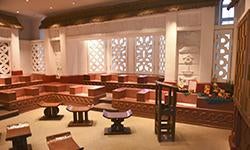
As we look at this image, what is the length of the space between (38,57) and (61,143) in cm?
682

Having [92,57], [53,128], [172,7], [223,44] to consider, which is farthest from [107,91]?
[223,44]

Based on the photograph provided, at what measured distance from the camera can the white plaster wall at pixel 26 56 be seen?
8.68 metres

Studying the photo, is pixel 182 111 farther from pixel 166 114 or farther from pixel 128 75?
pixel 128 75

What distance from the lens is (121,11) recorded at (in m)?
6.29

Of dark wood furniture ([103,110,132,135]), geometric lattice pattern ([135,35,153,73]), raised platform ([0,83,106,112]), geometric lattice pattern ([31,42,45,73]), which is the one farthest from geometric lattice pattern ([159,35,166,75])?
geometric lattice pattern ([31,42,45,73])

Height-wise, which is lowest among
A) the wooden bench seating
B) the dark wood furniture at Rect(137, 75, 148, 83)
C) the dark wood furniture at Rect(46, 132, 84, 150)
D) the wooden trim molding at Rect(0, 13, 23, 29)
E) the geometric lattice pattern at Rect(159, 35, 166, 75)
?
the dark wood furniture at Rect(46, 132, 84, 150)

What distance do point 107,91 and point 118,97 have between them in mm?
1691

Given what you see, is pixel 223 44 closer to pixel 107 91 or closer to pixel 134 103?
pixel 134 103

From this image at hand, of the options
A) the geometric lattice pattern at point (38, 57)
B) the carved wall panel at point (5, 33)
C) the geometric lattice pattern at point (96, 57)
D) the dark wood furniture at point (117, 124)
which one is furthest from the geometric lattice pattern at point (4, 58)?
the dark wood furniture at point (117, 124)

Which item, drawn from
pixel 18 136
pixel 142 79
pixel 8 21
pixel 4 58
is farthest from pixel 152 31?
pixel 4 58

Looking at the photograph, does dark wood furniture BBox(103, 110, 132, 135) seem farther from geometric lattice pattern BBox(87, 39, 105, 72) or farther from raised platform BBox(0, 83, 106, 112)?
geometric lattice pattern BBox(87, 39, 105, 72)

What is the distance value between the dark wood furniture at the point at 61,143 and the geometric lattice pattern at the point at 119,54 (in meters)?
4.71

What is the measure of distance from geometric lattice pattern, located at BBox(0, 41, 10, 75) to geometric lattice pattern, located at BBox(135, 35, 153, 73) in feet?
16.9

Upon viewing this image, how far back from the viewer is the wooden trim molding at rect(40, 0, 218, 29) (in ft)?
17.1
